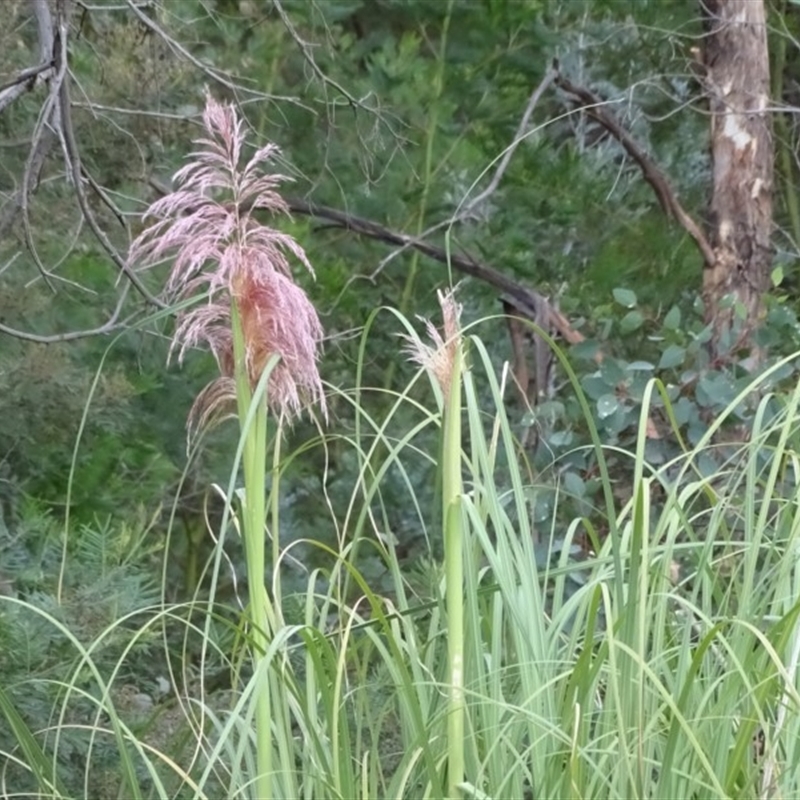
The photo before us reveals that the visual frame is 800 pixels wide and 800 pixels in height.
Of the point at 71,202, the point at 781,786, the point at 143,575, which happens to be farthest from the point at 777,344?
the point at 781,786

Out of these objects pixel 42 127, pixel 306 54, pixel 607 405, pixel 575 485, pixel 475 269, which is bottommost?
pixel 575 485

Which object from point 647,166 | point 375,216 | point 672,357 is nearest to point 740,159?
point 647,166

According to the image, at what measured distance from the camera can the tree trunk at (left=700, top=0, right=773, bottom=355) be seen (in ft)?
9.86

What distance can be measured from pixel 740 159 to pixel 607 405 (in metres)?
0.81

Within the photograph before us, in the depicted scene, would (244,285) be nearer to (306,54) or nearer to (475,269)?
(306,54)

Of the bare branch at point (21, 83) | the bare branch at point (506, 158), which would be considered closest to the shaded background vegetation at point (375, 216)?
the bare branch at point (506, 158)

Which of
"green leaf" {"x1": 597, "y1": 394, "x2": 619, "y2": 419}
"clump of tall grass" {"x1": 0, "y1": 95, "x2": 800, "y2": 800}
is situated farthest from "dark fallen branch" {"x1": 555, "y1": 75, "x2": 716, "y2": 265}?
"clump of tall grass" {"x1": 0, "y1": 95, "x2": 800, "y2": 800}

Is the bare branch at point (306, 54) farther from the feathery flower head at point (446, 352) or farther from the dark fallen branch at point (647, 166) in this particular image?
the feathery flower head at point (446, 352)

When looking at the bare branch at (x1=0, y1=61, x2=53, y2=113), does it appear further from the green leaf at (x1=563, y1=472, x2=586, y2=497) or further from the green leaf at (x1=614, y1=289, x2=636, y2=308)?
the green leaf at (x1=614, y1=289, x2=636, y2=308)

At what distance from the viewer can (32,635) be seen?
1.83m

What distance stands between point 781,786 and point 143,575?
1167 millimetres

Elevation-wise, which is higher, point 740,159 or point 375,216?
point 740,159

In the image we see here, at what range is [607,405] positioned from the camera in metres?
2.55

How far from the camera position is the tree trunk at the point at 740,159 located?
9.86ft
